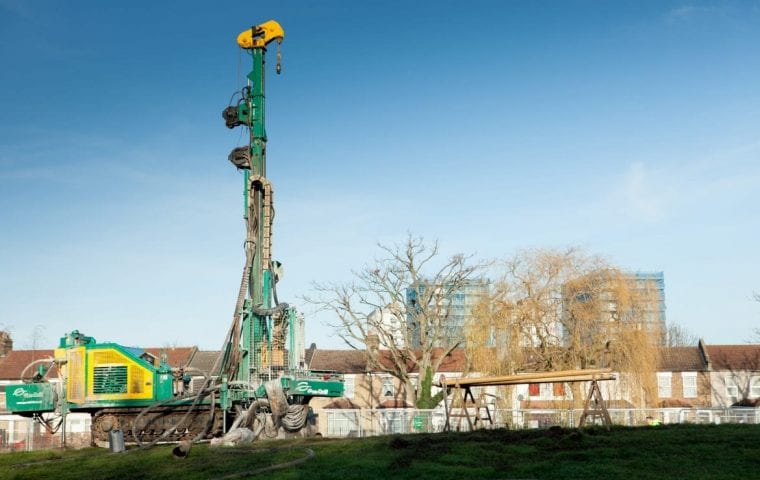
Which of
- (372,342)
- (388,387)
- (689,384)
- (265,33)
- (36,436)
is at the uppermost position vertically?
(265,33)

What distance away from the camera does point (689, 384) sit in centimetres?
5859

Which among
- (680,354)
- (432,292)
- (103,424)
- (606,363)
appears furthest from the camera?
(680,354)

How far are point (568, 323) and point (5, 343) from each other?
57378 millimetres

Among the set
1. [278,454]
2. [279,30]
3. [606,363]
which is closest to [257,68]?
[279,30]

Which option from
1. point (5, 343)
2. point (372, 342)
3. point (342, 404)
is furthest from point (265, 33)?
point (5, 343)

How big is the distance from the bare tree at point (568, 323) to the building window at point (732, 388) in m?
24.2

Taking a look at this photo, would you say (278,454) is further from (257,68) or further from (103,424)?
(257,68)

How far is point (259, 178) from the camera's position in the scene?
32.5m

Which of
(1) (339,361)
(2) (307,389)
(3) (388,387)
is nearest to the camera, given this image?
(2) (307,389)

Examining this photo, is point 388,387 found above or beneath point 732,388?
above

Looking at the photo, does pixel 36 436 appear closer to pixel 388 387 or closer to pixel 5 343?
pixel 388 387

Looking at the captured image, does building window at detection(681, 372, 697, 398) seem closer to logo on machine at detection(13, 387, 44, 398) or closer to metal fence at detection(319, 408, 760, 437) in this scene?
metal fence at detection(319, 408, 760, 437)

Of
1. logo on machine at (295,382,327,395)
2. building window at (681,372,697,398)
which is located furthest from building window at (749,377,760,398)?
logo on machine at (295,382,327,395)

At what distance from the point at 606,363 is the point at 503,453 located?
18584 millimetres
